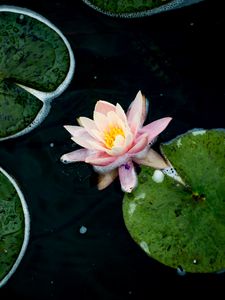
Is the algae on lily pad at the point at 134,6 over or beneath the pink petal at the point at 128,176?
over

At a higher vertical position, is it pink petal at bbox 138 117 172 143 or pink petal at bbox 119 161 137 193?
pink petal at bbox 138 117 172 143

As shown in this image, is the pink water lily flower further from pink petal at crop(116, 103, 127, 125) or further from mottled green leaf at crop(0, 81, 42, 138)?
mottled green leaf at crop(0, 81, 42, 138)

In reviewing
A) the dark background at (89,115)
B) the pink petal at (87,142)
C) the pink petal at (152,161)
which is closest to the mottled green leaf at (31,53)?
the dark background at (89,115)

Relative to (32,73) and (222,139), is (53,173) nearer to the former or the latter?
(32,73)

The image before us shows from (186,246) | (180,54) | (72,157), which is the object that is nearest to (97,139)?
(72,157)

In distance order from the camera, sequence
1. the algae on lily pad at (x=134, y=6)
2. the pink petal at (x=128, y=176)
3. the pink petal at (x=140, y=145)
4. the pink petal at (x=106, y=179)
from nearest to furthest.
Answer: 1. the pink petal at (x=140, y=145)
2. the pink petal at (x=128, y=176)
3. the pink petal at (x=106, y=179)
4. the algae on lily pad at (x=134, y=6)

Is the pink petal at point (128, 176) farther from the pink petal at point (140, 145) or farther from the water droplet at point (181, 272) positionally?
the water droplet at point (181, 272)

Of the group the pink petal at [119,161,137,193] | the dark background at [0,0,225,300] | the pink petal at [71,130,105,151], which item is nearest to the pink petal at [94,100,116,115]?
the pink petal at [71,130,105,151]
